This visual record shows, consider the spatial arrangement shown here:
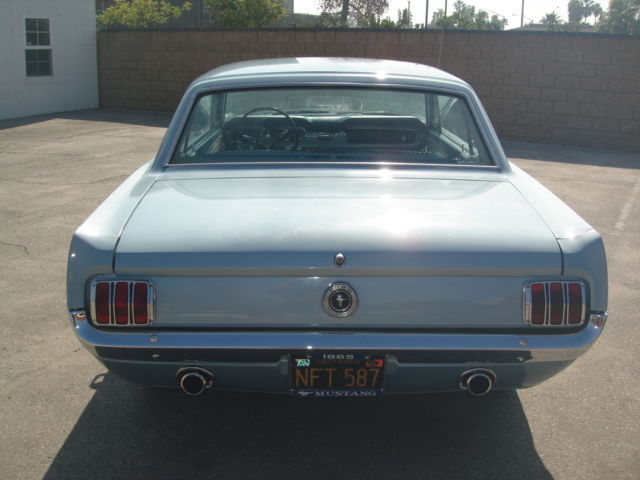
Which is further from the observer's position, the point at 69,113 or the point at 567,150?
the point at 69,113

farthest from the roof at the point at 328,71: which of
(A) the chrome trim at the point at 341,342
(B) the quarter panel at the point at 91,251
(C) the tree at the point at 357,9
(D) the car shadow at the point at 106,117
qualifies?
(C) the tree at the point at 357,9

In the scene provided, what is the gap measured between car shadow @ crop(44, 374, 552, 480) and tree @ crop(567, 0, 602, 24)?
436 feet

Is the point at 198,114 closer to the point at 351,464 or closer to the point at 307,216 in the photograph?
the point at 307,216

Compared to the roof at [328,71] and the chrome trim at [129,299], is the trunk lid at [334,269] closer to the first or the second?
the chrome trim at [129,299]

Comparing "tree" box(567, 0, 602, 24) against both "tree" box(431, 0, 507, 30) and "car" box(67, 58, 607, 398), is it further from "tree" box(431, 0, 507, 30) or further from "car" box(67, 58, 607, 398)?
"car" box(67, 58, 607, 398)

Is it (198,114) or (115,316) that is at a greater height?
(198,114)

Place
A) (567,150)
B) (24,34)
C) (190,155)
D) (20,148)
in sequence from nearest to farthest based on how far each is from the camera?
(190,155), (20,148), (567,150), (24,34)

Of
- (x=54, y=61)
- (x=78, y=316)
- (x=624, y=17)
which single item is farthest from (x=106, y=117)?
(x=624, y=17)

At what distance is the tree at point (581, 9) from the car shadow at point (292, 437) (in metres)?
133

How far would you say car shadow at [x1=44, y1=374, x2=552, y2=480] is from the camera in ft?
9.49

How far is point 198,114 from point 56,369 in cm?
153

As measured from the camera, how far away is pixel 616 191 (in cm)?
930

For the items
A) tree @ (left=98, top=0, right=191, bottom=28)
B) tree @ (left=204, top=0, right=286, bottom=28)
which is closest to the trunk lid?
tree @ (left=98, top=0, right=191, bottom=28)

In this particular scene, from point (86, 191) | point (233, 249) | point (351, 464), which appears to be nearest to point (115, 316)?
point (233, 249)
